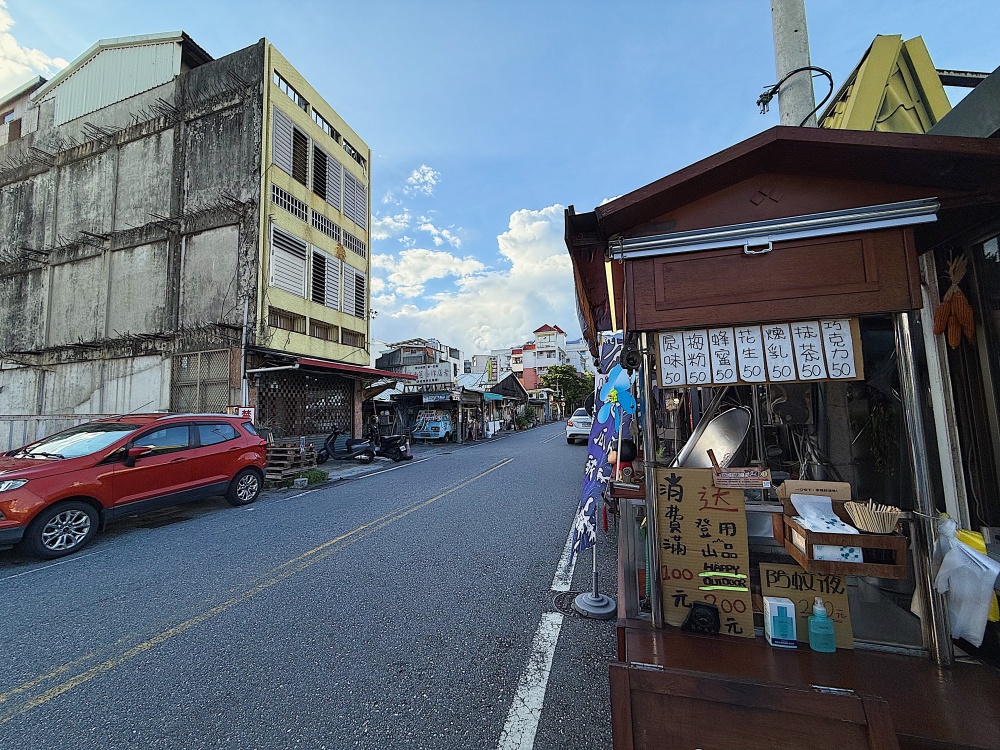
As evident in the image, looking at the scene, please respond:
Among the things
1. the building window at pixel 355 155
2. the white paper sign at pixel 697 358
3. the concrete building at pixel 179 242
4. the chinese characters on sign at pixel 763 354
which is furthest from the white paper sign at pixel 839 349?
the building window at pixel 355 155

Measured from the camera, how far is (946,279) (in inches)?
110

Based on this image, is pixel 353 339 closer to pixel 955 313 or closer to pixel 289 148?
pixel 289 148

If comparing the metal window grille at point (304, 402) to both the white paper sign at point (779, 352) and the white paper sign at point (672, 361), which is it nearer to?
the white paper sign at point (672, 361)

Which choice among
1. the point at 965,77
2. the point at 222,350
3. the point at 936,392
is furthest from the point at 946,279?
the point at 222,350

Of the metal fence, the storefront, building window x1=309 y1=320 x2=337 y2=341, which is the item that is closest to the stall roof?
the storefront

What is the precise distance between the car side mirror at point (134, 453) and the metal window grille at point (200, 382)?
22.4 feet

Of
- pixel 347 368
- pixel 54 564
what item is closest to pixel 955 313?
pixel 54 564

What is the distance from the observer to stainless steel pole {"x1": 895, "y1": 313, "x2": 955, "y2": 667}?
2281 mm

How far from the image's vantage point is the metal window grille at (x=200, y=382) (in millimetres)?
12977

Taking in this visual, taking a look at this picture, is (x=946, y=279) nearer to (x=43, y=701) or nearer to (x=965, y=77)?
(x=965, y=77)

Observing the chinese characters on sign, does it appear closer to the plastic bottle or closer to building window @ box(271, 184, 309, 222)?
the plastic bottle

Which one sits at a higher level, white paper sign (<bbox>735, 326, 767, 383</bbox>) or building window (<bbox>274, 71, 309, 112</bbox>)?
building window (<bbox>274, 71, 309, 112</bbox>)

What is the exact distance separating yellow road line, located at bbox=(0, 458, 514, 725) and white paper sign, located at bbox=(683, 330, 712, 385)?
13.9 ft

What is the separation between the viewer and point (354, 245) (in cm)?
1880
